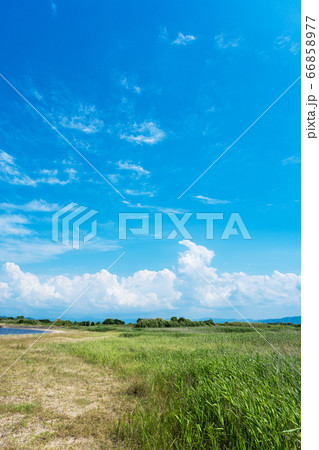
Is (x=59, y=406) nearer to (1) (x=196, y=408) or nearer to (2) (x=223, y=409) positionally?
(1) (x=196, y=408)

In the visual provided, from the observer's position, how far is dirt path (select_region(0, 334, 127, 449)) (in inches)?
198

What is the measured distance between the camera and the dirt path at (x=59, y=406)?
502cm

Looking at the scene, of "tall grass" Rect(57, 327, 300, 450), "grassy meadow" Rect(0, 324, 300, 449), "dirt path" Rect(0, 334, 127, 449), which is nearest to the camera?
"tall grass" Rect(57, 327, 300, 450)

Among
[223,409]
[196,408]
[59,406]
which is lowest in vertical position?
[59,406]

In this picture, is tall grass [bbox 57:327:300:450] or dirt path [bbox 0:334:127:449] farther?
dirt path [bbox 0:334:127:449]

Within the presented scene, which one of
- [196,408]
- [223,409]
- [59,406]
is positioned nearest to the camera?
[223,409]

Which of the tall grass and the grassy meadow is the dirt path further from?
the tall grass

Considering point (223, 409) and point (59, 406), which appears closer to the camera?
point (223, 409)

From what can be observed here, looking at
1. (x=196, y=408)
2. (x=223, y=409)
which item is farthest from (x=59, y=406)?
(x=223, y=409)

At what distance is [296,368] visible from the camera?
5.64m

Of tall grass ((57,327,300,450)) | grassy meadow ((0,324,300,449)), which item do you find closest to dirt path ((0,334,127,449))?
grassy meadow ((0,324,300,449))

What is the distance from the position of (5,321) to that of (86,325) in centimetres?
2182

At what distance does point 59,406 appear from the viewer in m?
6.68

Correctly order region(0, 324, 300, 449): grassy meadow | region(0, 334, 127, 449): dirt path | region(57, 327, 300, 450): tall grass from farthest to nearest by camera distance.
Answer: region(0, 334, 127, 449): dirt path
region(0, 324, 300, 449): grassy meadow
region(57, 327, 300, 450): tall grass
